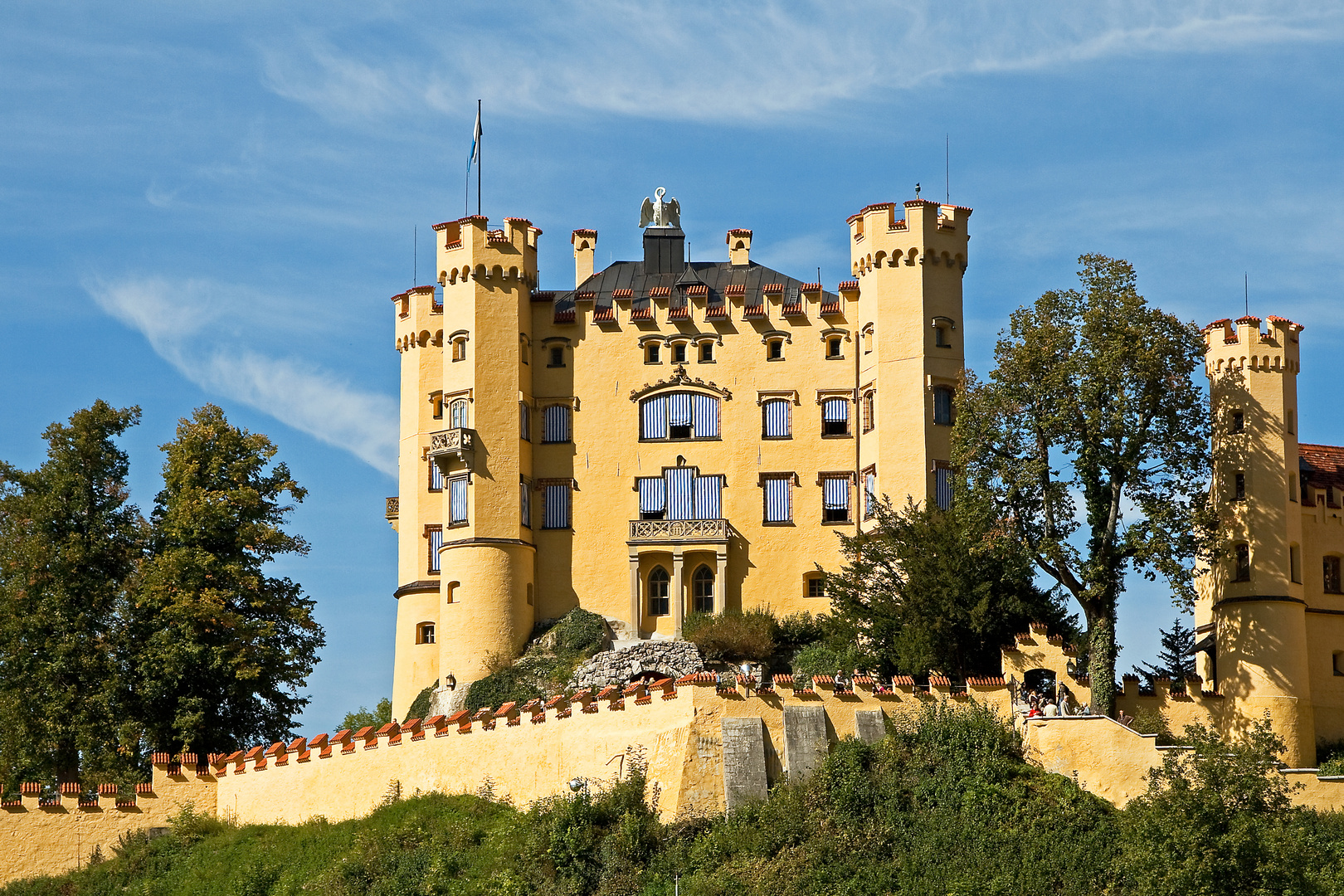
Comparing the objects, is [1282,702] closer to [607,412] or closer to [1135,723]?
[1135,723]

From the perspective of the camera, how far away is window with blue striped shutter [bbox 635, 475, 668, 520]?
239 feet

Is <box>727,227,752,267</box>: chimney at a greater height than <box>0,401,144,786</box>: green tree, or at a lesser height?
greater

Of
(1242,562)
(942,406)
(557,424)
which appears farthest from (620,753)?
(557,424)

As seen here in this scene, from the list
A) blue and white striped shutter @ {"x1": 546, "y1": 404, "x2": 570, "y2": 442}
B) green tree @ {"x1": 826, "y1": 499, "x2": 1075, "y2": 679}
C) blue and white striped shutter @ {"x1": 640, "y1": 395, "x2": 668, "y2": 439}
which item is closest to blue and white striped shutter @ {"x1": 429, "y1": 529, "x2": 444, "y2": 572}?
blue and white striped shutter @ {"x1": 546, "y1": 404, "x2": 570, "y2": 442}

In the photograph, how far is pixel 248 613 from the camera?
66.1 m

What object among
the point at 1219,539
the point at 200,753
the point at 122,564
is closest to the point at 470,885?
the point at 200,753

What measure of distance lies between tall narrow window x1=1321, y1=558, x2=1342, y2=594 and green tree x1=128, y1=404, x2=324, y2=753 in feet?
95.4

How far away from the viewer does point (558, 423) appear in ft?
242

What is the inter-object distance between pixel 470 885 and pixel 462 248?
2622 centimetres

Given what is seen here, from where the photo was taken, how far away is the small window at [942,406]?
2749 inches

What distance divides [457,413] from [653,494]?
6733 millimetres

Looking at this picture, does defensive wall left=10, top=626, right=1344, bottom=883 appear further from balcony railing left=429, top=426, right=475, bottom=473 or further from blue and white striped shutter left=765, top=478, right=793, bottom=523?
blue and white striped shutter left=765, top=478, right=793, bottom=523

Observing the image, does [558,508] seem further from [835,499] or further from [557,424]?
[835,499]

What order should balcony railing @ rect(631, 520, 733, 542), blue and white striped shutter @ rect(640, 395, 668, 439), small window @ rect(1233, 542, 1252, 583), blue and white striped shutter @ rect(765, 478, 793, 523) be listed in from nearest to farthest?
small window @ rect(1233, 542, 1252, 583) < balcony railing @ rect(631, 520, 733, 542) < blue and white striped shutter @ rect(765, 478, 793, 523) < blue and white striped shutter @ rect(640, 395, 668, 439)
